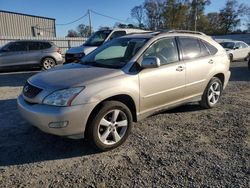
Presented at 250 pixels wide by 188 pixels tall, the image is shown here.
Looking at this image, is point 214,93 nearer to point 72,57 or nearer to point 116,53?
point 116,53

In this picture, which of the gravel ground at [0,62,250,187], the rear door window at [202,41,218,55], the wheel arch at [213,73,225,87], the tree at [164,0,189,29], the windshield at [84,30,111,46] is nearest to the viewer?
the gravel ground at [0,62,250,187]

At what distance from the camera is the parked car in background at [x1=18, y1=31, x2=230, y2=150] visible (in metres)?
3.65

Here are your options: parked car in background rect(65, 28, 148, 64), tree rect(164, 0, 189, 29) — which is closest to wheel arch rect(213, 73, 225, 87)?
parked car in background rect(65, 28, 148, 64)

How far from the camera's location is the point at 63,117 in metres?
3.56

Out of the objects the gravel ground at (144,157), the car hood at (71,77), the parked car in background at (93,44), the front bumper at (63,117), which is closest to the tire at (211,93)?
the gravel ground at (144,157)

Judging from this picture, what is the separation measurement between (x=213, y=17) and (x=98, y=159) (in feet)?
243

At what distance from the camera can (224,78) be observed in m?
6.31

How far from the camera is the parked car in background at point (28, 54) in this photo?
12570mm

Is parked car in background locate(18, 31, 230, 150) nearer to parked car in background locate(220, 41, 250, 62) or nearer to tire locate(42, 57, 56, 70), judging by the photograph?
tire locate(42, 57, 56, 70)

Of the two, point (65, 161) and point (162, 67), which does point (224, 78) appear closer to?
point (162, 67)

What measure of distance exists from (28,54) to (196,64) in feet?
31.8

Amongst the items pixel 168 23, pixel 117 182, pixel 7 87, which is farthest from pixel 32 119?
pixel 168 23

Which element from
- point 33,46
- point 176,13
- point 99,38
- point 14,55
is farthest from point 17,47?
point 176,13

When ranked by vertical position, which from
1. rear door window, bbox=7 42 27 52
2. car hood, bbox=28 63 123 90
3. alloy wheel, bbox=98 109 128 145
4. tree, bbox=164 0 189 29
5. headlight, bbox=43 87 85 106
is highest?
tree, bbox=164 0 189 29
